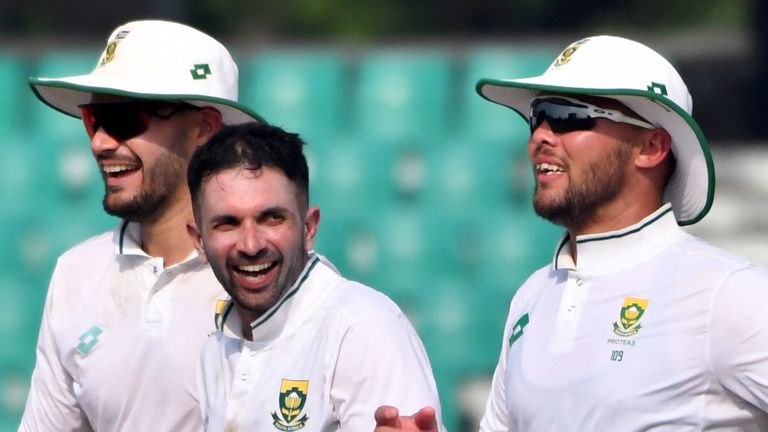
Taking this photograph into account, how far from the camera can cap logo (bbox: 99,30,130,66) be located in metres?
4.65

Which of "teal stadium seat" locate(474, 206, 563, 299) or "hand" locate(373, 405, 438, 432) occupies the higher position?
"hand" locate(373, 405, 438, 432)

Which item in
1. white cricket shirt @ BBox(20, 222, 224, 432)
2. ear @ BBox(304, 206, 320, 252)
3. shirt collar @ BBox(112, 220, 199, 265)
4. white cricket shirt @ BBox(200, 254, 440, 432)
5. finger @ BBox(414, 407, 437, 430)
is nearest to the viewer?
finger @ BBox(414, 407, 437, 430)

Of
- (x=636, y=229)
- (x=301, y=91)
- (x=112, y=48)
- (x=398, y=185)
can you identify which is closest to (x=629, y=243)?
(x=636, y=229)

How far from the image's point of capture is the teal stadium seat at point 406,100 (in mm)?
8594

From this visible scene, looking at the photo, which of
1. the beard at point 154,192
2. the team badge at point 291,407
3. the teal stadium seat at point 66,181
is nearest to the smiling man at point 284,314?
the team badge at point 291,407

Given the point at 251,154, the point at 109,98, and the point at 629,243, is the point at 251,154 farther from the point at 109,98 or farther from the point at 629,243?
the point at 629,243

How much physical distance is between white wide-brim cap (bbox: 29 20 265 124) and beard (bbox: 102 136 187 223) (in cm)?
17

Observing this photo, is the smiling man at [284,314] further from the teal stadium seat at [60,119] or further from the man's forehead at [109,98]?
the teal stadium seat at [60,119]

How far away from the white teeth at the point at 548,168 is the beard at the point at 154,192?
0.95 meters

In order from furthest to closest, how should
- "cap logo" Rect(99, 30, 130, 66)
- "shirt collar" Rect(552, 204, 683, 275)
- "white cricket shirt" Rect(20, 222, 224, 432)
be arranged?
1. "cap logo" Rect(99, 30, 130, 66)
2. "white cricket shirt" Rect(20, 222, 224, 432)
3. "shirt collar" Rect(552, 204, 683, 275)

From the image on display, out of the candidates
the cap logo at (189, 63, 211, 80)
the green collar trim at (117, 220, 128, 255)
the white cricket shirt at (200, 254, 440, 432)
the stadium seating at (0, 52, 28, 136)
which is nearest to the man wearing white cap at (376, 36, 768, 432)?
the white cricket shirt at (200, 254, 440, 432)

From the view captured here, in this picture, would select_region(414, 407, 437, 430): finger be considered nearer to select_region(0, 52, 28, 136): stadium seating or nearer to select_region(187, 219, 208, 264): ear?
select_region(187, 219, 208, 264): ear

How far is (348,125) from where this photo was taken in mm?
8625

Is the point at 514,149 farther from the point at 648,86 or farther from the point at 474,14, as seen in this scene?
the point at 648,86
